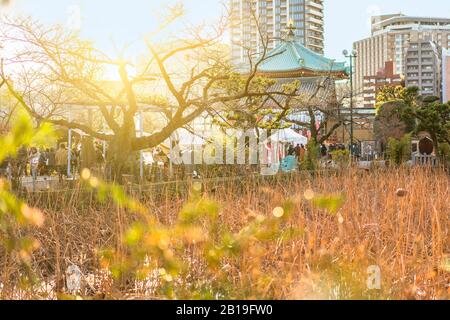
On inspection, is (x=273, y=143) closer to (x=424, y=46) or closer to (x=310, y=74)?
(x=310, y=74)

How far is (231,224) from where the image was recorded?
13.5 ft

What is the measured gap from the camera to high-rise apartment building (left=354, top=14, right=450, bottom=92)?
83.8m

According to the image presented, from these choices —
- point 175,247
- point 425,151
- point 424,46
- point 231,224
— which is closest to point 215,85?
point 425,151

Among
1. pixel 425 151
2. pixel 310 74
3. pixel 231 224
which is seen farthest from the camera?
pixel 310 74

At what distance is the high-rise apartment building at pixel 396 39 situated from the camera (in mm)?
83750

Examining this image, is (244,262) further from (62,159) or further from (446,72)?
(446,72)

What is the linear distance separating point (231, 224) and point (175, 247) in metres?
1.18

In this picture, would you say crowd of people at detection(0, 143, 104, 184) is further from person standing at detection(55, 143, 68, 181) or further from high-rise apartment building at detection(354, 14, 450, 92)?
high-rise apartment building at detection(354, 14, 450, 92)

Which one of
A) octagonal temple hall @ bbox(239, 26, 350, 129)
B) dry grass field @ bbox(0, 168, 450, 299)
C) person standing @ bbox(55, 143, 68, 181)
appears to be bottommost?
dry grass field @ bbox(0, 168, 450, 299)

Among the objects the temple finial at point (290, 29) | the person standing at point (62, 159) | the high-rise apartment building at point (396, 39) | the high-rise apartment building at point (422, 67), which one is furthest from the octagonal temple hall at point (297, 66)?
the high-rise apartment building at point (396, 39)

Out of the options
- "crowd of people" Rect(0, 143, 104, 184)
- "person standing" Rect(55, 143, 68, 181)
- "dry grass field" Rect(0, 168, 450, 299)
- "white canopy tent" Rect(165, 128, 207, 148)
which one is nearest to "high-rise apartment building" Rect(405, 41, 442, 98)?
"white canopy tent" Rect(165, 128, 207, 148)

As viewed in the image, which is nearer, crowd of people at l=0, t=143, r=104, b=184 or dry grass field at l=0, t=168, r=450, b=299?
dry grass field at l=0, t=168, r=450, b=299

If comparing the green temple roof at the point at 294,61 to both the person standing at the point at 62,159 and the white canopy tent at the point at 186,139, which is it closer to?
the white canopy tent at the point at 186,139

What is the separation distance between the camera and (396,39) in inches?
3337
